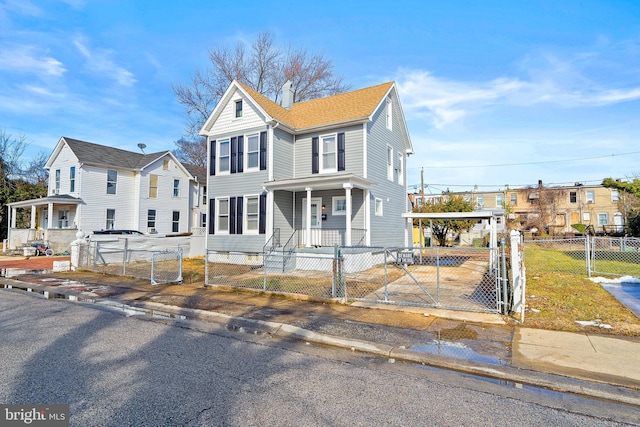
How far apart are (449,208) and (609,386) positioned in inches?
896

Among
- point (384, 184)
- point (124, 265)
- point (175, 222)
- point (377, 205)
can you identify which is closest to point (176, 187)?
point (175, 222)

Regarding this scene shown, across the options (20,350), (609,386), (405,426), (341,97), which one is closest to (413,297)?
(609,386)

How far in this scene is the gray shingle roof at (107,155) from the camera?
2419cm

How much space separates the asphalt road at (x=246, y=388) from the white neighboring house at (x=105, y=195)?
21128mm

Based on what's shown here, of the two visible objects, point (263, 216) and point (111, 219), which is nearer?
point (263, 216)

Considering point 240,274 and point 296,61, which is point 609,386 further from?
point 296,61

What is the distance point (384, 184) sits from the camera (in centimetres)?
1680

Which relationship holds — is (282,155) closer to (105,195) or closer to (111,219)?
(105,195)

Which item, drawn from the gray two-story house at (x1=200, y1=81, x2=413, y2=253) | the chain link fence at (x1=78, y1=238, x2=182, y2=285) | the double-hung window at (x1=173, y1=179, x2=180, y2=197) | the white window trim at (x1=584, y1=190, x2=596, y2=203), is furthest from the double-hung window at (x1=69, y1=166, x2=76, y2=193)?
the white window trim at (x1=584, y1=190, x2=596, y2=203)

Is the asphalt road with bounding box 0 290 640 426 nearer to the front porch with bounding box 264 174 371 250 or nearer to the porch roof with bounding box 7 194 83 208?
the front porch with bounding box 264 174 371 250

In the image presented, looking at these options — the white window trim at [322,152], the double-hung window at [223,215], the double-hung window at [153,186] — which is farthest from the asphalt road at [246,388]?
the double-hung window at [153,186]

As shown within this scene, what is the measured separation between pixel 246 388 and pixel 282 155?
43.7 feet

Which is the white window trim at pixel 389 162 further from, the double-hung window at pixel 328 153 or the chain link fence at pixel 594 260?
the chain link fence at pixel 594 260

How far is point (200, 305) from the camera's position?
8156mm
